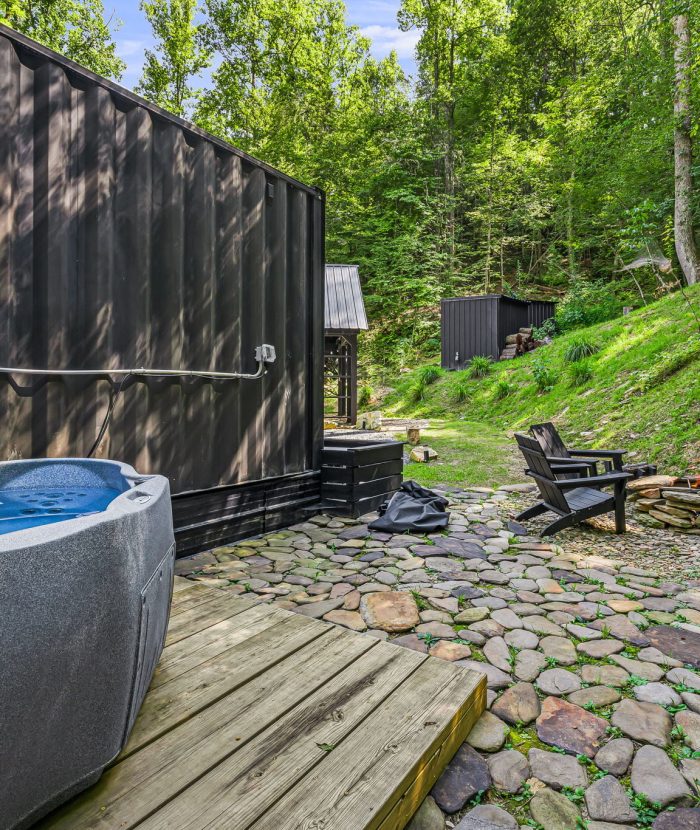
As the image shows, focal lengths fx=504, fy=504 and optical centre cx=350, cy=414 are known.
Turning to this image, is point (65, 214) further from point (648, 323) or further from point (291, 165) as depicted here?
point (291, 165)

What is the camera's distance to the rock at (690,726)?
175 cm

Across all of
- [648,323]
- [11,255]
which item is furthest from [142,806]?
[648,323]

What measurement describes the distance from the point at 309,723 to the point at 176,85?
25274 mm

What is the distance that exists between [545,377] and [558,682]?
29.4 feet

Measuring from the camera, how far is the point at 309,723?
5.15 feet

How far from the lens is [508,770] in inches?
64.5

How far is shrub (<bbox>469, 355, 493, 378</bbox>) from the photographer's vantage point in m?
13.4

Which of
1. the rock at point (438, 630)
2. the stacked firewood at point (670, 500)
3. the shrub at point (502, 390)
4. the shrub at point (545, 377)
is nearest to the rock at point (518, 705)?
the rock at point (438, 630)

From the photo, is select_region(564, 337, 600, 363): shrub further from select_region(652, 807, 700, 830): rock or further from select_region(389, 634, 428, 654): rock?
select_region(652, 807, 700, 830): rock

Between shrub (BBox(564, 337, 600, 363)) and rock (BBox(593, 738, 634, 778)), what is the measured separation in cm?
936

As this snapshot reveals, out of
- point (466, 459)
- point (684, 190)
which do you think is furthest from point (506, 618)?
point (684, 190)

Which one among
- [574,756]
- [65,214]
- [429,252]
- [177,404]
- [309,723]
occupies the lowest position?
[574,756]

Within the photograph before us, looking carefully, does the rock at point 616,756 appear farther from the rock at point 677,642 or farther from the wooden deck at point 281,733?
the rock at point 677,642

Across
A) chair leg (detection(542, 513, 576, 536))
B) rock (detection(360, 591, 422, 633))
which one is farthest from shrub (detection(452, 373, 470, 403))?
rock (detection(360, 591, 422, 633))
